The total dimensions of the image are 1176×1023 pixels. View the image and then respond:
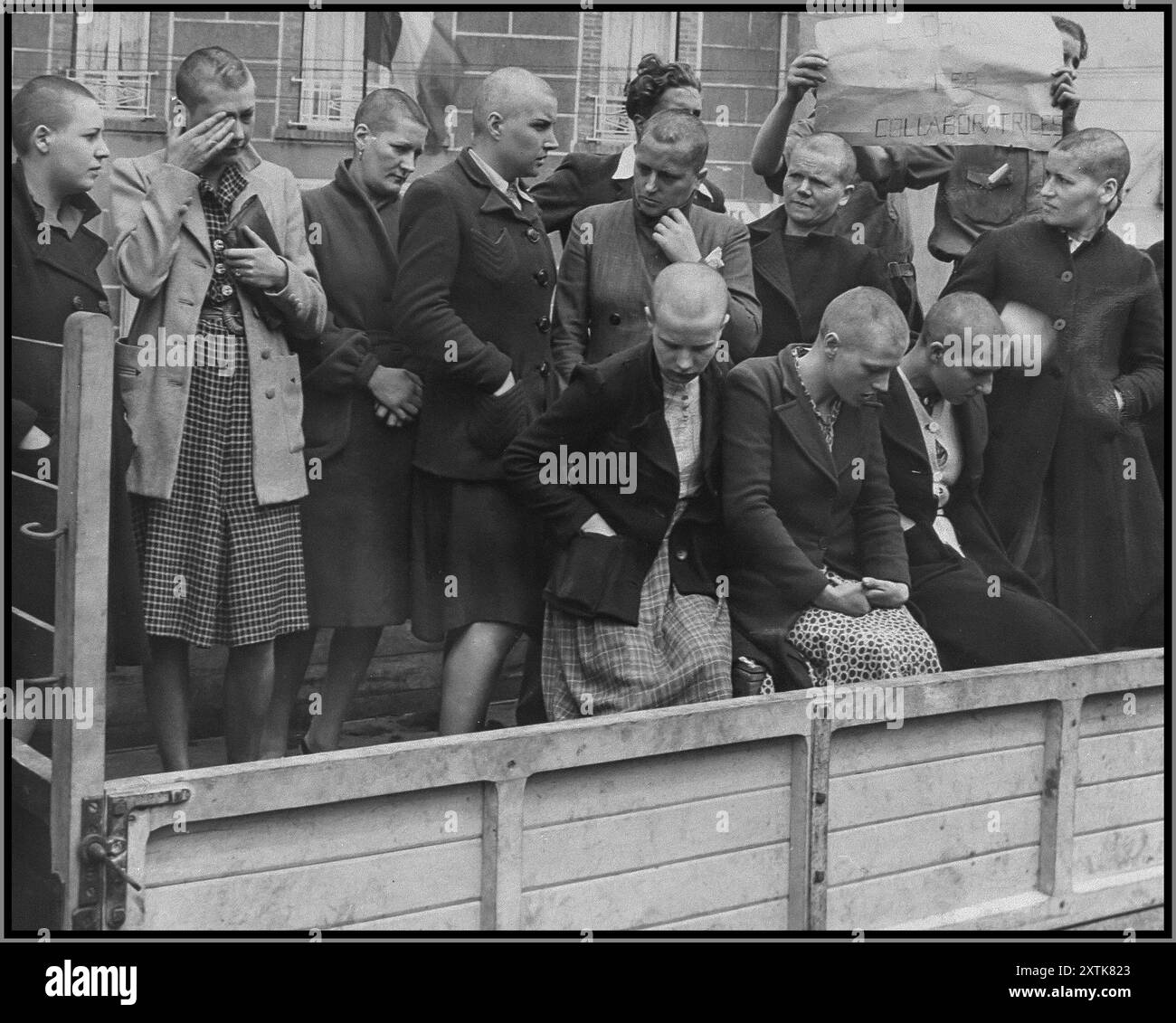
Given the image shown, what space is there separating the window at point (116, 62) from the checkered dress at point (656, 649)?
150 centimetres

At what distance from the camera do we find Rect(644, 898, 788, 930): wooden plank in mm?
4500

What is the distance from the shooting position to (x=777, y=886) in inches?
183

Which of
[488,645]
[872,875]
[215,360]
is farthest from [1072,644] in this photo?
[215,360]

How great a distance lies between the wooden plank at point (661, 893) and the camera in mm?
4289

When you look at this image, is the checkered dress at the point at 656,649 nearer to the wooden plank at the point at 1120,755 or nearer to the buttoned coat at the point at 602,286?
the buttoned coat at the point at 602,286

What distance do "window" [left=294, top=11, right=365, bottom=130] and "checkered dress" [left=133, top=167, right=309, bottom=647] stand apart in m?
0.25

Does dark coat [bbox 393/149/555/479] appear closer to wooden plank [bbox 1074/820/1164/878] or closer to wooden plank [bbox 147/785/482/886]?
wooden plank [bbox 147/785/482/886]

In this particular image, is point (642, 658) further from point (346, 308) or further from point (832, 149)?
point (832, 149)

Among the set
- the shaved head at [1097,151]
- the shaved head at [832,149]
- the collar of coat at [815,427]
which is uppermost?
the shaved head at [1097,151]

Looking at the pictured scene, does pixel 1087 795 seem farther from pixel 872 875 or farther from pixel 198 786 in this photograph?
pixel 198 786

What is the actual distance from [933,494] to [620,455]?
1177 millimetres

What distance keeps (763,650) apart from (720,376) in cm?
74

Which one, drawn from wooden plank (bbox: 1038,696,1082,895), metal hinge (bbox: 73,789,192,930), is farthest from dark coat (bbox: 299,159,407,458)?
wooden plank (bbox: 1038,696,1082,895)

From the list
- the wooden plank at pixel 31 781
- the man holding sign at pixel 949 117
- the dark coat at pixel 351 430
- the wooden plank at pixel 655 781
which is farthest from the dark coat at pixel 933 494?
the wooden plank at pixel 31 781
